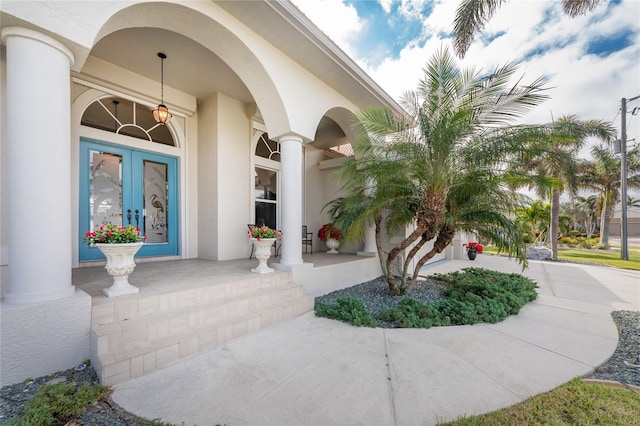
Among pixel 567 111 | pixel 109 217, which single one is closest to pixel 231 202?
pixel 109 217

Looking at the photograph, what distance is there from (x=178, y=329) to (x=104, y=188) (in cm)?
418

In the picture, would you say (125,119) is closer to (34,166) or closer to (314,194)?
(34,166)

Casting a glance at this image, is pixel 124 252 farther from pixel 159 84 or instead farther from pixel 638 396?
pixel 638 396

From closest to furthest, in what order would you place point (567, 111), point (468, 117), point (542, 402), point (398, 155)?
point (542, 402)
point (468, 117)
point (398, 155)
point (567, 111)

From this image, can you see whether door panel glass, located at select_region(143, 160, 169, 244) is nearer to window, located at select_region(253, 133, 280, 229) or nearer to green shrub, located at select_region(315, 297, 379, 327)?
window, located at select_region(253, 133, 280, 229)

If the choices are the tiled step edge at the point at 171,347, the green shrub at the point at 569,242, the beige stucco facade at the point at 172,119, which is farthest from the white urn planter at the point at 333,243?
the green shrub at the point at 569,242

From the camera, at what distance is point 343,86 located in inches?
250

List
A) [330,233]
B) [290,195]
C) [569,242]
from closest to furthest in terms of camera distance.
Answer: [290,195]
[330,233]
[569,242]

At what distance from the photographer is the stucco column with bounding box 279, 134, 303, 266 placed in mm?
5383

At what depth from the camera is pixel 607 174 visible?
1675cm

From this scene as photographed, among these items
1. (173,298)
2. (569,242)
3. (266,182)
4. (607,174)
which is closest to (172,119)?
(266,182)

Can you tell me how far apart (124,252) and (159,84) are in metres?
4.70

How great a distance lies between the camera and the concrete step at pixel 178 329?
2695 millimetres

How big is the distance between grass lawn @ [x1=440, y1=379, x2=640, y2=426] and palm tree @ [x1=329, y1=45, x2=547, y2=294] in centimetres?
284
